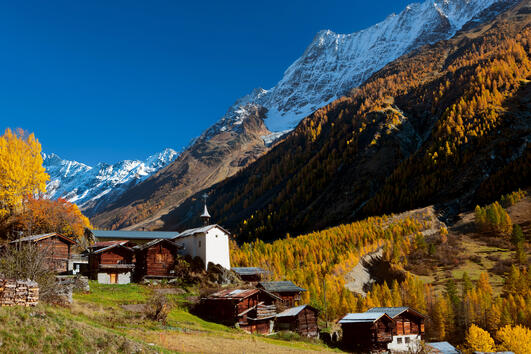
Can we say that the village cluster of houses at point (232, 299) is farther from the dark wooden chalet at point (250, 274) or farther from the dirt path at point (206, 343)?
the dirt path at point (206, 343)

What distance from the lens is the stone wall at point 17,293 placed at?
21031mm

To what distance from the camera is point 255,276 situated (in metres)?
72.0

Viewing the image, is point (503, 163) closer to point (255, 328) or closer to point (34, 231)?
point (255, 328)

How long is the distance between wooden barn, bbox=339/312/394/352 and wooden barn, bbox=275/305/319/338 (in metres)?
3.50

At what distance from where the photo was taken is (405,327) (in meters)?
55.1

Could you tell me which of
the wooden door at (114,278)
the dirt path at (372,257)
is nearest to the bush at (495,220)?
the dirt path at (372,257)

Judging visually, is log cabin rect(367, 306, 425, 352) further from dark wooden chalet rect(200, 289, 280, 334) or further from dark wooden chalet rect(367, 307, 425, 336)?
dark wooden chalet rect(200, 289, 280, 334)

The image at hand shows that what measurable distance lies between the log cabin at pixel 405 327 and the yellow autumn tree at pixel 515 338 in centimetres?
1348

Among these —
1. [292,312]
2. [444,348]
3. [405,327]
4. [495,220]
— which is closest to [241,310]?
[292,312]

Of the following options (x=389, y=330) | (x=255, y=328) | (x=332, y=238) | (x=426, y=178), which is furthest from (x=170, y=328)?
(x=426, y=178)

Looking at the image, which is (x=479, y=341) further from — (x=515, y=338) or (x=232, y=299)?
(x=232, y=299)

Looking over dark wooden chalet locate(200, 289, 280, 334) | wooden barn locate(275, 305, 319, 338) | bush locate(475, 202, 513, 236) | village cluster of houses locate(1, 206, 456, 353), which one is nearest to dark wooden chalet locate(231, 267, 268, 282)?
village cluster of houses locate(1, 206, 456, 353)

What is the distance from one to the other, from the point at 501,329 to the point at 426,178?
98.7 m

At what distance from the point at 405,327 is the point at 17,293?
46.7 meters
